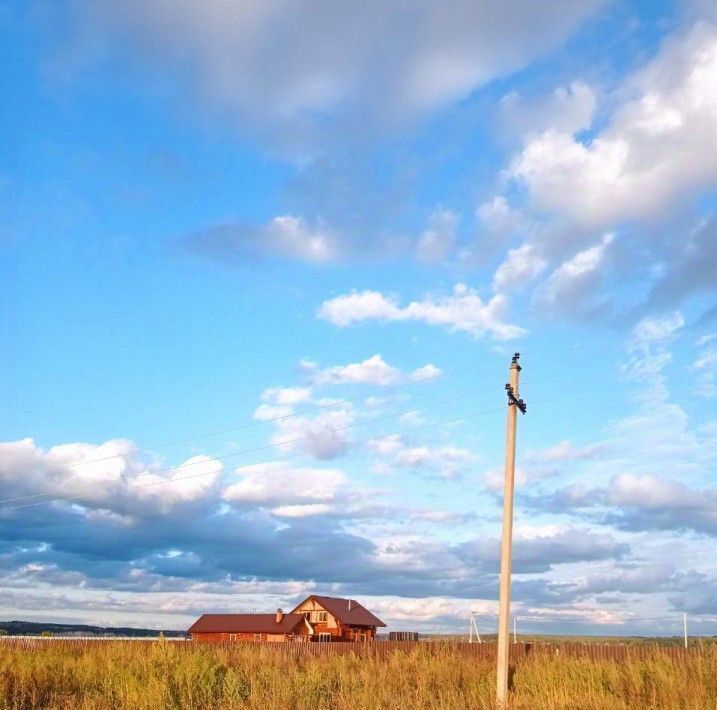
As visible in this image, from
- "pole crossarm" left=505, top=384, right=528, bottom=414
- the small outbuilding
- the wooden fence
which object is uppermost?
"pole crossarm" left=505, top=384, right=528, bottom=414

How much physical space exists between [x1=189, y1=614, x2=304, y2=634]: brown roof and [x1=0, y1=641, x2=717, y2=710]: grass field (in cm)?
4020

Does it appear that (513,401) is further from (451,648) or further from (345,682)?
(451,648)

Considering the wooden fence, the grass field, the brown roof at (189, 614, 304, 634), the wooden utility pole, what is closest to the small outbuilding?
the brown roof at (189, 614, 304, 634)

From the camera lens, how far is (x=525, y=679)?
1880 cm

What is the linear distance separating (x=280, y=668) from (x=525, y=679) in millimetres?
6642

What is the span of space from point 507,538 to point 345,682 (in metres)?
5.02

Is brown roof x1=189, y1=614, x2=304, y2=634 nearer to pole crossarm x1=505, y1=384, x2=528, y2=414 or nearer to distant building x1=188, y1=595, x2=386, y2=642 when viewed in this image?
distant building x1=188, y1=595, x2=386, y2=642

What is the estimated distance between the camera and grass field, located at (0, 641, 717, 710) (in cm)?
1529

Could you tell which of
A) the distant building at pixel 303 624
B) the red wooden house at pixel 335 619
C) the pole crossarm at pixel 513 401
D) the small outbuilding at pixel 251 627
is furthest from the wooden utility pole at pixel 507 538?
the red wooden house at pixel 335 619

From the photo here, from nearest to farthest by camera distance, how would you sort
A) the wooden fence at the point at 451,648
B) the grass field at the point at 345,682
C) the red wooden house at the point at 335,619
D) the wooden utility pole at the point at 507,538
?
1. the grass field at the point at 345,682
2. the wooden utility pole at the point at 507,538
3. the wooden fence at the point at 451,648
4. the red wooden house at the point at 335,619

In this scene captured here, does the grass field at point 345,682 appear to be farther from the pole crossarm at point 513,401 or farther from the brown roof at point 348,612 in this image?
the brown roof at point 348,612

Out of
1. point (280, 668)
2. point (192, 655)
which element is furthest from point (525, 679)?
point (192, 655)

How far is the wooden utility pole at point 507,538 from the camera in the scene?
16.8 metres

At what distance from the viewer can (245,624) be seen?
213 feet
